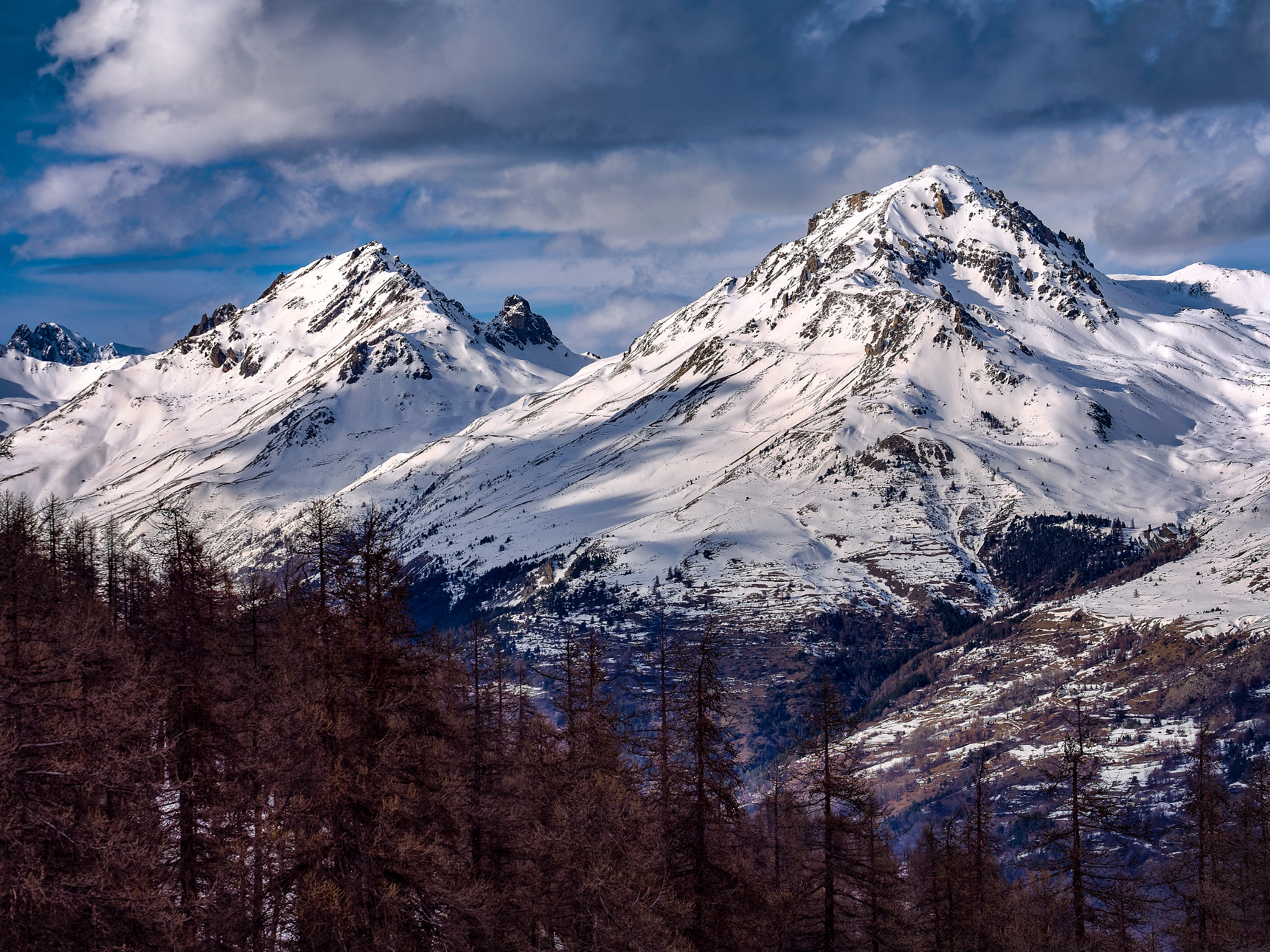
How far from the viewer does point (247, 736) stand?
50438 mm

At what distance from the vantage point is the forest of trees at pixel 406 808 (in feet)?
96.4

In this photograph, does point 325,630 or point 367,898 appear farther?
point 325,630

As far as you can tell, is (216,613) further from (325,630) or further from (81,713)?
(81,713)

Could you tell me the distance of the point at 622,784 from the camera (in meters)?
49.5

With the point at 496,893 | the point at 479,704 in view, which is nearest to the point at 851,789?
the point at 496,893

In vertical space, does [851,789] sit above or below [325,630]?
below

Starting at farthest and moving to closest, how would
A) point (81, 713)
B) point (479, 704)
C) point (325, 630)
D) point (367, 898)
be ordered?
1. point (479, 704)
2. point (325, 630)
3. point (367, 898)
4. point (81, 713)

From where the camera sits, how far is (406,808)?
3688 centimetres

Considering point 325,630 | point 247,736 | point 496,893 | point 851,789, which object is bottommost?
point 496,893

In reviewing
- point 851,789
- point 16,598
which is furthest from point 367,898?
point 16,598

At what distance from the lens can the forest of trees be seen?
29.4 meters

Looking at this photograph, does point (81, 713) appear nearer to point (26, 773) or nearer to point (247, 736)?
point (26, 773)

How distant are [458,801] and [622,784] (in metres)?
10.0

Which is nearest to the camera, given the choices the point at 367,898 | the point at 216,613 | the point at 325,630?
the point at 367,898
